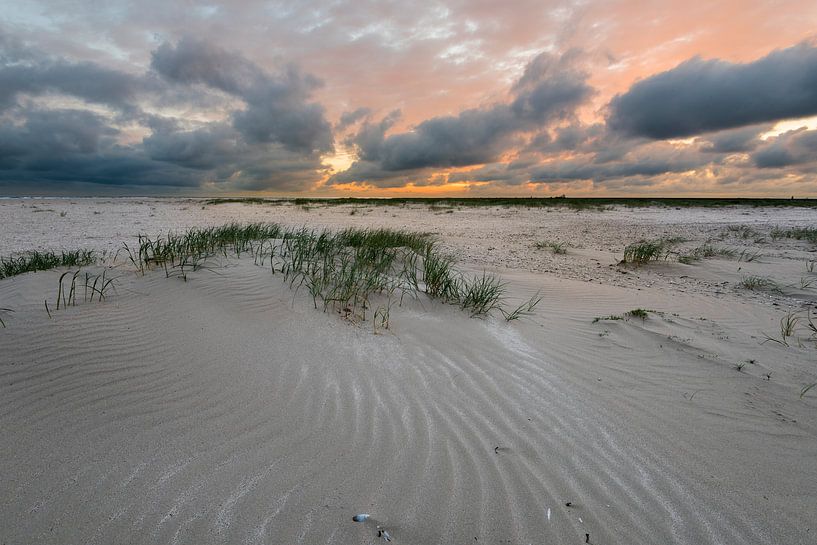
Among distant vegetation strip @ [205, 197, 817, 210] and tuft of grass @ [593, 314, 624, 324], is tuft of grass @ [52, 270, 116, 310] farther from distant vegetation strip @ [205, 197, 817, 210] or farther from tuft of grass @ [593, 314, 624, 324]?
distant vegetation strip @ [205, 197, 817, 210]

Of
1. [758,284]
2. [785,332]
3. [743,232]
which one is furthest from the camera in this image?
[743,232]

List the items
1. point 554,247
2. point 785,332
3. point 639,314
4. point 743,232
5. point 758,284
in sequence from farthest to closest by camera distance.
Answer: point 743,232, point 554,247, point 758,284, point 639,314, point 785,332

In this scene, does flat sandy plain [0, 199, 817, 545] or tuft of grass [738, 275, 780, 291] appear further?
tuft of grass [738, 275, 780, 291]

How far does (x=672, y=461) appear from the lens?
2.21m

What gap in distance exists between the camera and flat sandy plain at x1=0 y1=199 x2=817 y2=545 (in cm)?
177

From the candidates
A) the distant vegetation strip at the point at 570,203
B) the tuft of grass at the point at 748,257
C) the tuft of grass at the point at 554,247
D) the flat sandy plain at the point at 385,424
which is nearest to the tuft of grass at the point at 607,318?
the flat sandy plain at the point at 385,424

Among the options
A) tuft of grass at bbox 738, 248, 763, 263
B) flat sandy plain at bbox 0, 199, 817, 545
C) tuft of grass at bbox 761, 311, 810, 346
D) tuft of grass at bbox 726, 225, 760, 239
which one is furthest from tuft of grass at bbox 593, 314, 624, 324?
tuft of grass at bbox 726, 225, 760, 239

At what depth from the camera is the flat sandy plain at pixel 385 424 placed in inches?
69.5

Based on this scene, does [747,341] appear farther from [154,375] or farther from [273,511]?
[154,375]

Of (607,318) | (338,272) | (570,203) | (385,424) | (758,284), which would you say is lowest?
(385,424)

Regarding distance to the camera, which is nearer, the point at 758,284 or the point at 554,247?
the point at 758,284

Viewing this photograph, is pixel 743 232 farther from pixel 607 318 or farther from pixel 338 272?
pixel 338 272

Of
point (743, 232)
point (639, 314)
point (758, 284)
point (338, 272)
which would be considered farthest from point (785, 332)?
point (743, 232)

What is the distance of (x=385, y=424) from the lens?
2406mm
